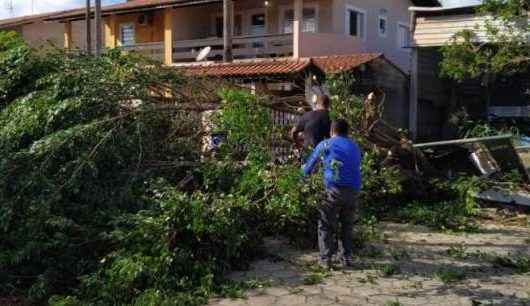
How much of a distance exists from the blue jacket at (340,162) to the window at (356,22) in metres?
17.8

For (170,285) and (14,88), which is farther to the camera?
(14,88)

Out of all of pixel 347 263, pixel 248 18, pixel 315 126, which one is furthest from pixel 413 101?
pixel 347 263

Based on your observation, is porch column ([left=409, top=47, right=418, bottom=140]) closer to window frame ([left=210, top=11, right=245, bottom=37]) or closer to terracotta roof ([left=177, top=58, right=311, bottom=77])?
terracotta roof ([left=177, top=58, right=311, bottom=77])

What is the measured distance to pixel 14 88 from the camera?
9.02 meters

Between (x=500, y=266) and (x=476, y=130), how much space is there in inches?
206

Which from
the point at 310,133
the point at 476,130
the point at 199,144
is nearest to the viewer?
the point at 310,133

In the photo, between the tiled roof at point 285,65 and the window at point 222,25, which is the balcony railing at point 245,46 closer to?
the tiled roof at point 285,65

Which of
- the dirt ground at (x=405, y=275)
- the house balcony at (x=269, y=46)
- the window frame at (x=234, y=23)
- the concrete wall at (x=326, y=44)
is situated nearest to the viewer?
the dirt ground at (x=405, y=275)

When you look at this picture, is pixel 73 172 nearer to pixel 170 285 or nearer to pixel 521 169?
pixel 170 285

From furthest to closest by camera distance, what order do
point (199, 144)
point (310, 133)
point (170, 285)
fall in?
point (199, 144) < point (310, 133) < point (170, 285)

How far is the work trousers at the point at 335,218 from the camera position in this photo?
6816 millimetres

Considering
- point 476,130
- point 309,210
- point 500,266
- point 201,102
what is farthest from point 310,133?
point 476,130

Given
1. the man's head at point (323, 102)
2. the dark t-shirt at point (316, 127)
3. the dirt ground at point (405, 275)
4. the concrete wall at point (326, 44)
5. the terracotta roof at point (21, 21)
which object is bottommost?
the dirt ground at point (405, 275)

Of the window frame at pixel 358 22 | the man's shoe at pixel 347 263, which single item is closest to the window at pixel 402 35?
the window frame at pixel 358 22
